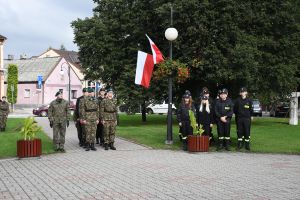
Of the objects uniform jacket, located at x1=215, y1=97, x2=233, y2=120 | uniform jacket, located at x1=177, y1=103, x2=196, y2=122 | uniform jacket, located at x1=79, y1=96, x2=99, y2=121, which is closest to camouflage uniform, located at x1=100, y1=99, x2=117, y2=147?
uniform jacket, located at x1=79, y1=96, x2=99, y2=121

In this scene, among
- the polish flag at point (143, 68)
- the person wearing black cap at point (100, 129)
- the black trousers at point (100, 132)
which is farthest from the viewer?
the polish flag at point (143, 68)

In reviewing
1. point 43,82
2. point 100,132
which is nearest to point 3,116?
point 100,132

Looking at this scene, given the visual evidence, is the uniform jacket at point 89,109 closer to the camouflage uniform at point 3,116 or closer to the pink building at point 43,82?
the camouflage uniform at point 3,116

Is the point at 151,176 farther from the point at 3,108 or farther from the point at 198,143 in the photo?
the point at 3,108

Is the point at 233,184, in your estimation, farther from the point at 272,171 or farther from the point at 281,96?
the point at 281,96

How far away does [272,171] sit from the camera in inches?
421

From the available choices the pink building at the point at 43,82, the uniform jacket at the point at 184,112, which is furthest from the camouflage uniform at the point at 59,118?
the pink building at the point at 43,82

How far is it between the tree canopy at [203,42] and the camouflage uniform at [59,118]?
11227 millimetres

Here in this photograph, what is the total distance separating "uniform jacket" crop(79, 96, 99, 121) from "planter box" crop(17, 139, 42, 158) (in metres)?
2.33

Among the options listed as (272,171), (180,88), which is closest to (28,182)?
(272,171)

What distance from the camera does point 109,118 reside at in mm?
15094

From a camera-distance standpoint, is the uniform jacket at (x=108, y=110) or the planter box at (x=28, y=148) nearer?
the planter box at (x=28, y=148)

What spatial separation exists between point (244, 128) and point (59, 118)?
5771mm

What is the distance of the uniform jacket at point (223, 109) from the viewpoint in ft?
48.5
